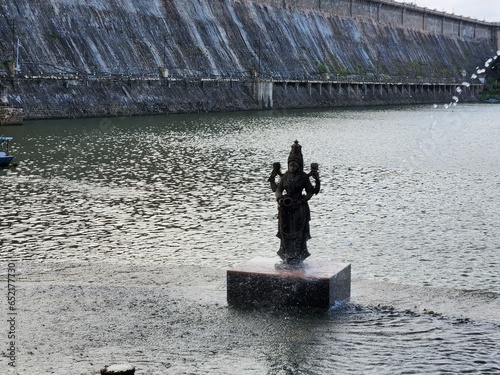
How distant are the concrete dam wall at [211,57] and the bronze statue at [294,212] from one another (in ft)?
143

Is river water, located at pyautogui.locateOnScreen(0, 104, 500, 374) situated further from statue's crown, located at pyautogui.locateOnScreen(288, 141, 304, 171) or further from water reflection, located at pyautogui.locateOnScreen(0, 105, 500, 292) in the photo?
statue's crown, located at pyautogui.locateOnScreen(288, 141, 304, 171)

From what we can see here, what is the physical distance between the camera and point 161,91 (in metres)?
65.6

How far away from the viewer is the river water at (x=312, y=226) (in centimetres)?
1021

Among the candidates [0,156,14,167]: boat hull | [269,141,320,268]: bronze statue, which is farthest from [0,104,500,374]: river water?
[269,141,320,268]: bronze statue

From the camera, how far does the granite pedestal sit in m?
11.7

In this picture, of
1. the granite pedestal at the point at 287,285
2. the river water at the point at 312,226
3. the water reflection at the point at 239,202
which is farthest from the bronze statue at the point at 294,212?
the water reflection at the point at 239,202

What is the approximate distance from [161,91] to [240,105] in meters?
9.95

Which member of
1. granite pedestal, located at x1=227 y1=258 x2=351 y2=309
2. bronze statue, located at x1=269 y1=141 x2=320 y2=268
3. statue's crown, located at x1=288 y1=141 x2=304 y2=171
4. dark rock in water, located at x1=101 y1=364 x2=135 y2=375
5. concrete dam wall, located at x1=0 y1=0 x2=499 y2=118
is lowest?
dark rock in water, located at x1=101 y1=364 x2=135 y2=375

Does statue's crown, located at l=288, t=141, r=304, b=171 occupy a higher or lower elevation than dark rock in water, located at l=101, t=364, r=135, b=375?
higher

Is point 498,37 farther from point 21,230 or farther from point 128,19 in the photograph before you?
point 21,230

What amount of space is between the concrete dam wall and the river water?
46.2 ft

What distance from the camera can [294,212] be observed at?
12359 mm

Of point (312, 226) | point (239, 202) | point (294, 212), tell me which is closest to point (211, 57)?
point (239, 202)

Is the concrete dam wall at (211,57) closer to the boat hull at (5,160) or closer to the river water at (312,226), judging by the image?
the river water at (312,226)
